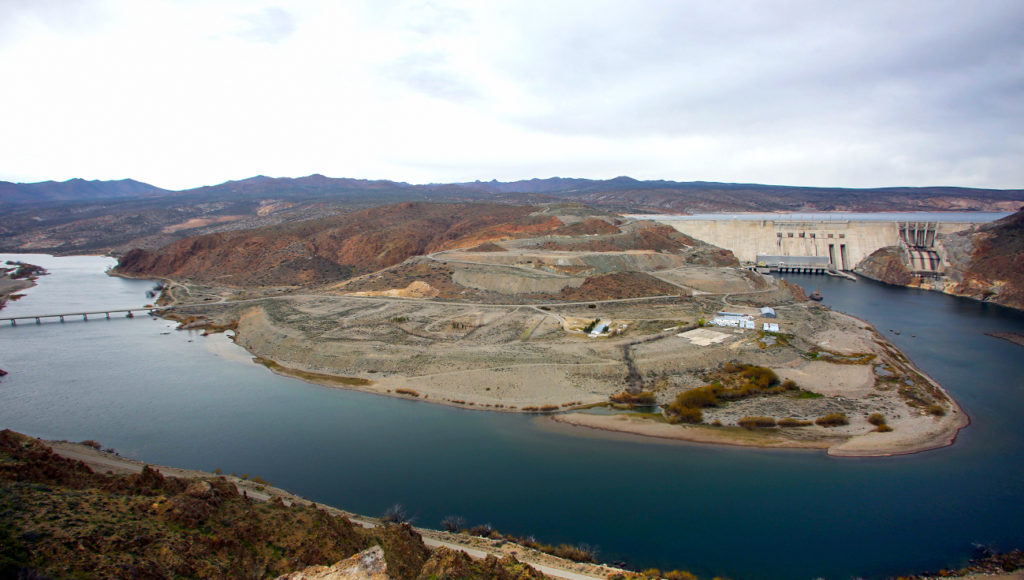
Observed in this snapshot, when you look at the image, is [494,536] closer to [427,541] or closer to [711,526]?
[427,541]

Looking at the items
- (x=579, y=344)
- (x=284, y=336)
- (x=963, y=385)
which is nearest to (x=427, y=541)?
(x=579, y=344)

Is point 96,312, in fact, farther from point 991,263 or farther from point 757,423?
point 991,263

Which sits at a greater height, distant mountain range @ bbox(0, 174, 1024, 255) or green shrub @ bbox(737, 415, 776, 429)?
distant mountain range @ bbox(0, 174, 1024, 255)

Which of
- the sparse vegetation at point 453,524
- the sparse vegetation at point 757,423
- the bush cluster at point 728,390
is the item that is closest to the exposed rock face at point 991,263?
the bush cluster at point 728,390

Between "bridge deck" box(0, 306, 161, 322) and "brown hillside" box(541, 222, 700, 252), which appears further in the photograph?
"brown hillside" box(541, 222, 700, 252)

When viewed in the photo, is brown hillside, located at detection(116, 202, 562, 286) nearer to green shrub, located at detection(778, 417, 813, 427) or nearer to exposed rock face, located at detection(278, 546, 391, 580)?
green shrub, located at detection(778, 417, 813, 427)

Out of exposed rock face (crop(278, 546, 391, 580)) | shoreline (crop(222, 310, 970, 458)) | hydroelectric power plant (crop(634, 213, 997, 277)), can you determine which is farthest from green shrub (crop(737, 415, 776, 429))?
hydroelectric power plant (crop(634, 213, 997, 277))

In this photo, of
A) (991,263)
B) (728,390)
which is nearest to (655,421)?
(728,390)
